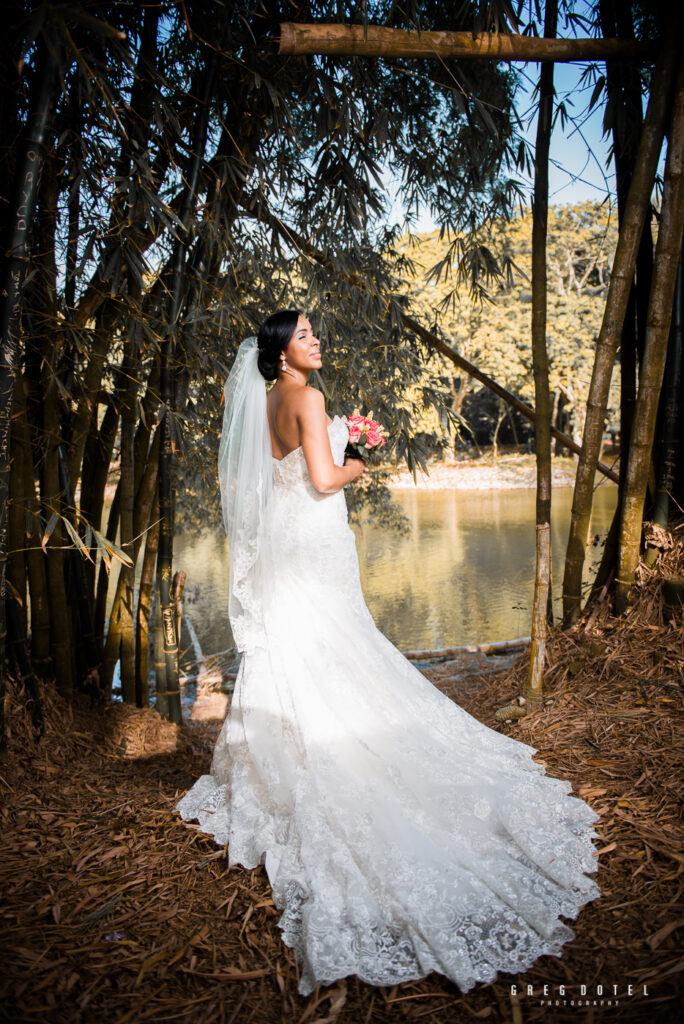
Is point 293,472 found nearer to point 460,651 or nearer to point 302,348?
point 302,348

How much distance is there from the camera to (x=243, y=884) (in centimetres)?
173

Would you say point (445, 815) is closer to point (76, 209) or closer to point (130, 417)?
point (130, 417)

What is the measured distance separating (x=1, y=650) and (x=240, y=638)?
2.17 ft

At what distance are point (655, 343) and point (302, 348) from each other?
1306 millimetres

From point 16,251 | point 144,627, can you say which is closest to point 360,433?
point 16,251

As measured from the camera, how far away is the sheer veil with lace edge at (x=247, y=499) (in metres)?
2.07

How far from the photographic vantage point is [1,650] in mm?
1833

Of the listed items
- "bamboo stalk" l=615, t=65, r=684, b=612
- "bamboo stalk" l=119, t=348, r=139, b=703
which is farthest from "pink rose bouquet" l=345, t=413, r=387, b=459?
"bamboo stalk" l=119, t=348, r=139, b=703

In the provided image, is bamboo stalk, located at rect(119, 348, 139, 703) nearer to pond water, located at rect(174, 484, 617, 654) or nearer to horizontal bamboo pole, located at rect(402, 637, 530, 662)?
horizontal bamboo pole, located at rect(402, 637, 530, 662)

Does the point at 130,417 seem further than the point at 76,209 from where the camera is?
Yes

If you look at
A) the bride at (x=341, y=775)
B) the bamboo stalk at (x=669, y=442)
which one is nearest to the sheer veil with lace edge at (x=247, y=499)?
the bride at (x=341, y=775)

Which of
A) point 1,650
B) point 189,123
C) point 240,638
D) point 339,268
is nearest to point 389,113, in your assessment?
point 339,268

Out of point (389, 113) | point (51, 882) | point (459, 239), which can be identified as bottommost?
point (51, 882)

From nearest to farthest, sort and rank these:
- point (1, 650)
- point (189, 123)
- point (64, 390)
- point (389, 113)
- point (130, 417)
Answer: point (1, 650) < point (64, 390) < point (389, 113) < point (189, 123) < point (130, 417)
